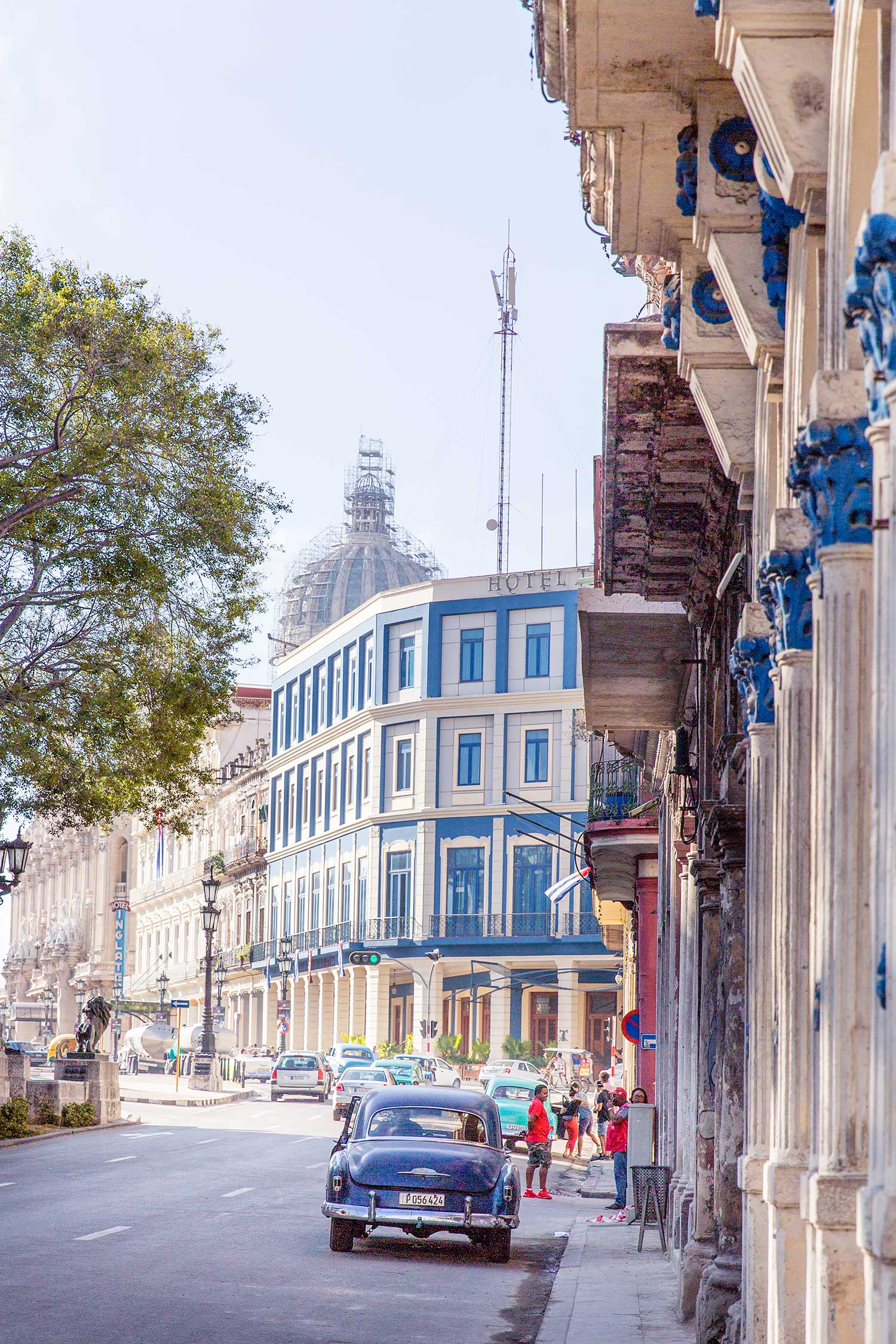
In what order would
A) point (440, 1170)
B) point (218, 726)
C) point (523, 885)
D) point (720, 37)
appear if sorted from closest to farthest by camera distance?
point (720, 37) → point (440, 1170) → point (218, 726) → point (523, 885)

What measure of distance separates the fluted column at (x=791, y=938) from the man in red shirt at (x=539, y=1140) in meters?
17.9

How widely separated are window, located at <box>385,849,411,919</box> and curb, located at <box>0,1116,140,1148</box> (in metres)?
35.8

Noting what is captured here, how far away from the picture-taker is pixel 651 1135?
21781 mm

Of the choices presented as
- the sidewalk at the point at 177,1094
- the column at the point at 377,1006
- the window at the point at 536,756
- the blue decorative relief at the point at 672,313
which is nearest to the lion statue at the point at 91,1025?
the sidewalk at the point at 177,1094

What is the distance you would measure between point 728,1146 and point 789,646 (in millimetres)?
5966

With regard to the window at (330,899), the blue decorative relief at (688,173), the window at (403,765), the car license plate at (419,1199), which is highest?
the window at (403,765)

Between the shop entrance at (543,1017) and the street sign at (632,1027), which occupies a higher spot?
the street sign at (632,1027)

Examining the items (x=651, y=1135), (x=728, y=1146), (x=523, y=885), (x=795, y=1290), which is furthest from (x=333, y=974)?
(x=795, y=1290)

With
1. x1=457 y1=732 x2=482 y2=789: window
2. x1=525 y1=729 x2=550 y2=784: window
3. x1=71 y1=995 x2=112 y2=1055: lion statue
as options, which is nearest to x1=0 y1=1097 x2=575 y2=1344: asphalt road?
x1=71 y1=995 x2=112 y2=1055: lion statue

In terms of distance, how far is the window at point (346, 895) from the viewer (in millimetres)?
81938

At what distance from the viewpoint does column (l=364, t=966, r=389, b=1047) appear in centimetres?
7844

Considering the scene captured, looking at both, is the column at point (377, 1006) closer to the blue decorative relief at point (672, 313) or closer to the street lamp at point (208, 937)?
the street lamp at point (208, 937)

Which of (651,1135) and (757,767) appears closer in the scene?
(757,767)

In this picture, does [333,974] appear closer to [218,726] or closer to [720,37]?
[218,726]
